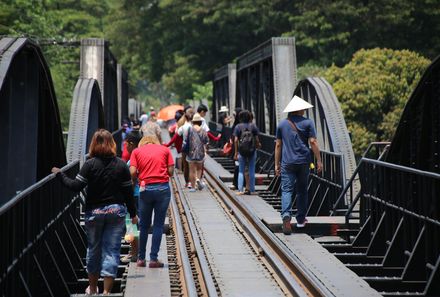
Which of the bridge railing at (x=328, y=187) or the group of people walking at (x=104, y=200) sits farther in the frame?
the bridge railing at (x=328, y=187)

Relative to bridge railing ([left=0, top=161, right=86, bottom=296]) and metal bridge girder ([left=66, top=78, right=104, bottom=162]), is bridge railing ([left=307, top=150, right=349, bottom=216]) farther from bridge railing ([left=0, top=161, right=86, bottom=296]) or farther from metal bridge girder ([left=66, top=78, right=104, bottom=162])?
bridge railing ([left=0, top=161, right=86, bottom=296])

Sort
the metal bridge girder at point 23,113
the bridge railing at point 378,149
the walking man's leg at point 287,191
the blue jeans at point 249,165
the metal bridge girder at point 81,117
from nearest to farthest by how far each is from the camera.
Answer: the metal bridge girder at point 23,113
the walking man's leg at point 287,191
the bridge railing at point 378,149
the metal bridge girder at point 81,117
the blue jeans at point 249,165

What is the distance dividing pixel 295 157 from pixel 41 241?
15.2 ft

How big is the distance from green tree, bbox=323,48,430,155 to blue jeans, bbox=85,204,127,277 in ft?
126

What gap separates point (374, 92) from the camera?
48.7 m

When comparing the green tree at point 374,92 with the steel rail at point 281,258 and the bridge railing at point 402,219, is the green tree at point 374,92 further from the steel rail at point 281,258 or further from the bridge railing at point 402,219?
the bridge railing at point 402,219

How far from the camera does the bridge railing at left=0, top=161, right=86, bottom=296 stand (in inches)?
314

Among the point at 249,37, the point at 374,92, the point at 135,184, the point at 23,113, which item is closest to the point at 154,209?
the point at 135,184

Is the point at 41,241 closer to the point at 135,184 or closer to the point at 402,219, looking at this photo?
the point at 135,184

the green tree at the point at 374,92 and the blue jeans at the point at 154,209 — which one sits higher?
the green tree at the point at 374,92

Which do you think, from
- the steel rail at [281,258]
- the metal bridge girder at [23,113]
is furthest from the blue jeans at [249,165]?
the metal bridge girder at [23,113]

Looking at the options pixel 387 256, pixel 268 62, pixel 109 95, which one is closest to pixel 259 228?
pixel 387 256

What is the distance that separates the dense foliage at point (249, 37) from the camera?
160 ft

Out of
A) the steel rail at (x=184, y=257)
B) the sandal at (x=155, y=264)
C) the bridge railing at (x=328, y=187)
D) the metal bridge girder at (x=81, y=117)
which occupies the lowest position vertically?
the steel rail at (x=184, y=257)
